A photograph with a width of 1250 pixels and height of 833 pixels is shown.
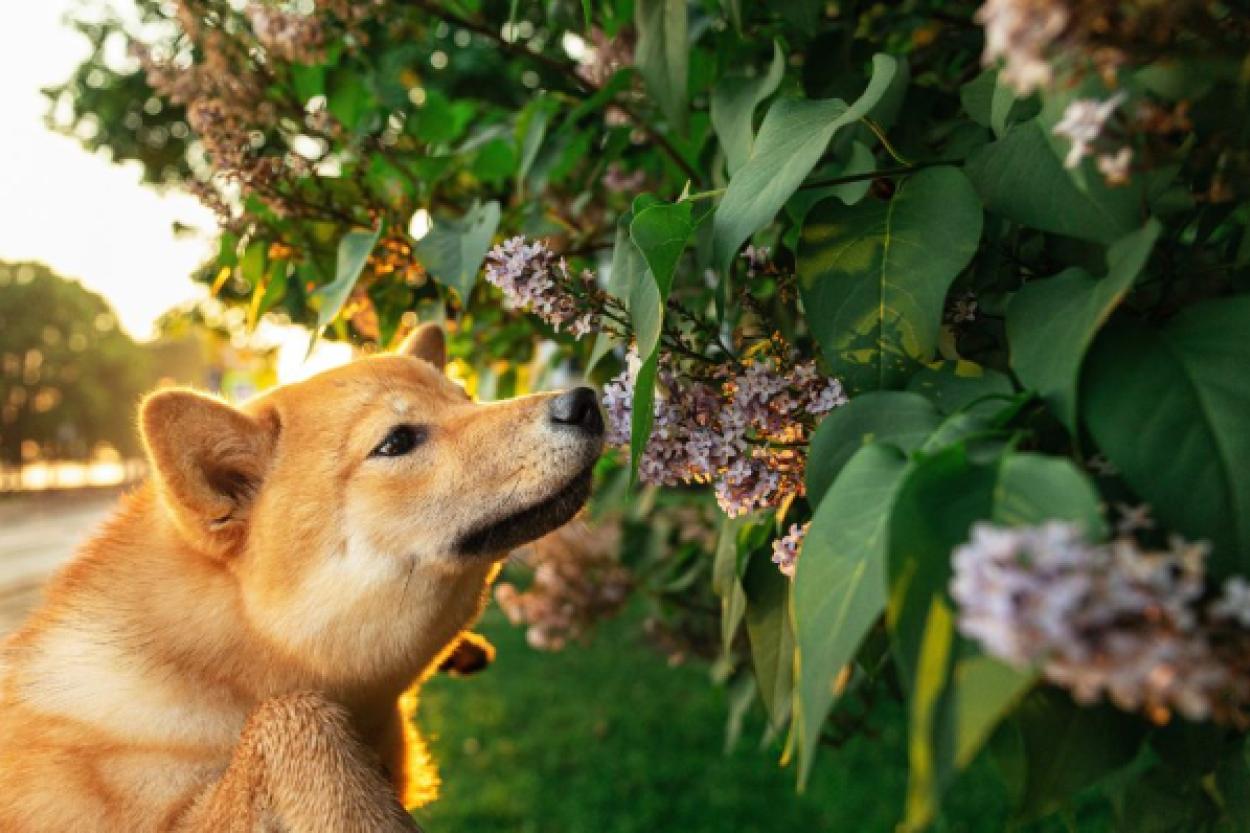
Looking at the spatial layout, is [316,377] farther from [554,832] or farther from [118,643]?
[554,832]

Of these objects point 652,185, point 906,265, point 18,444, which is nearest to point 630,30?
point 652,185

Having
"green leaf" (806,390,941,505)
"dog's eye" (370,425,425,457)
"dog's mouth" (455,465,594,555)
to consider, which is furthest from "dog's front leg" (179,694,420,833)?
"green leaf" (806,390,941,505)

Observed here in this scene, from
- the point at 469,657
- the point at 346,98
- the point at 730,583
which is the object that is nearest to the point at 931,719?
the point at 730,583

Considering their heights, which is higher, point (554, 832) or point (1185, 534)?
point (1185, 534)

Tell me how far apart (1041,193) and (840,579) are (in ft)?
1.78

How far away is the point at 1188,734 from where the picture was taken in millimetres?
1118

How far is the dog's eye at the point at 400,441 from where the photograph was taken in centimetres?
226

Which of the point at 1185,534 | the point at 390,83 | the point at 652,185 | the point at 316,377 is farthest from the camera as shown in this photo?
the point at 652,185

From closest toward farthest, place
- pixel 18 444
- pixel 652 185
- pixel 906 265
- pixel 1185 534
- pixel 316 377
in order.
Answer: pixel 1185 534 → pixel 906 265 → pixel 316 377 → pixel 652 185 → pixel 18 444

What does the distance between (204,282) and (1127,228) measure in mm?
5430

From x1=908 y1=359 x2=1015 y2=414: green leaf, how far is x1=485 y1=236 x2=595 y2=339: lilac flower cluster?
24.2 inches

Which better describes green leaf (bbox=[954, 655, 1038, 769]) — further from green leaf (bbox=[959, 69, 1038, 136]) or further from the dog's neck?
the dog's neck

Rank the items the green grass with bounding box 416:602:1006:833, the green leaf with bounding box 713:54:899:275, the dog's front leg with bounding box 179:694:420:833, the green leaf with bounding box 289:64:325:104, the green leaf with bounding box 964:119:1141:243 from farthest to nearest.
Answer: the green grass with bounding box 416:602:1006:833
the green leaf with bounding box 289:64:325:104
the dog's front leg with bounding box 179:694:420:833
the green leaf with bounding box 713:54:899:275
the green leaf with bounding box 964:119:1141:243

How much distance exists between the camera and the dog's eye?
2.26 meters
